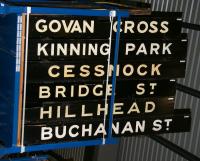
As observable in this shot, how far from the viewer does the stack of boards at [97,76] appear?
13.6ft

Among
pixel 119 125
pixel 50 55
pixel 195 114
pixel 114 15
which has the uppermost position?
pixel 114 15

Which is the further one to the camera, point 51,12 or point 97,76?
point 97,76

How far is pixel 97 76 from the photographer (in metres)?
4.44

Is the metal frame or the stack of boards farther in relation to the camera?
the stack of boards

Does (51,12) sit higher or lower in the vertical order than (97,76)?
higher

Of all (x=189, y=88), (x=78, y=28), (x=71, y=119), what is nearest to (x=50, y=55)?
(x=78, y=28)

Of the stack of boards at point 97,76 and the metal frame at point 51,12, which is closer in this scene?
the metal frame at point 51,12

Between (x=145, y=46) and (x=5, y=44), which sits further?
(x=145, y=46)

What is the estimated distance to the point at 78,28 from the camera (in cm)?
426

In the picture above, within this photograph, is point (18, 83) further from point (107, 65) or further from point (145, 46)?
point (145, 46)

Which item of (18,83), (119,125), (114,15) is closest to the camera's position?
(18,83)

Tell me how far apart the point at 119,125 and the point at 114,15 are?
104 centimetres

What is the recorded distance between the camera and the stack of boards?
13.6 ft

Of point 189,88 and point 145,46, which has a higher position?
point 145,46
